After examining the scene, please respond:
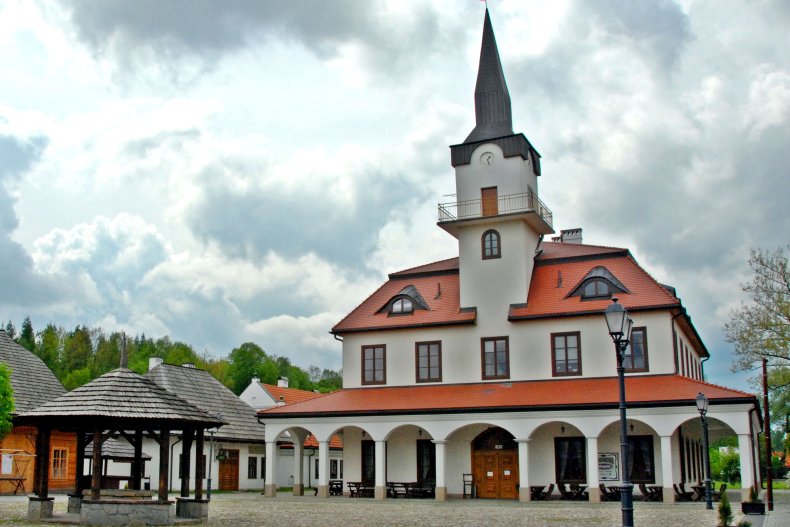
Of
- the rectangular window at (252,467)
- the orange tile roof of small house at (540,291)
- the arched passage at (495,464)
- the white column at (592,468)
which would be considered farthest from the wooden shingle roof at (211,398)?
the white column at (592,468)

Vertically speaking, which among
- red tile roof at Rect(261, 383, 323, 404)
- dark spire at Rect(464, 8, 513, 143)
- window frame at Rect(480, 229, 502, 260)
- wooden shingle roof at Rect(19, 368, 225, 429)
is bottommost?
wooden shingle roof at Rect(19, 368, 225, 429)

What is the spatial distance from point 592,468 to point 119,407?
16083 mm

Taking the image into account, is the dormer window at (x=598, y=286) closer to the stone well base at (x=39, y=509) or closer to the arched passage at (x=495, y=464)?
the arched passage at (x=495, y=464)

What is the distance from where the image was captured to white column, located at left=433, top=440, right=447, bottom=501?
1175 inches

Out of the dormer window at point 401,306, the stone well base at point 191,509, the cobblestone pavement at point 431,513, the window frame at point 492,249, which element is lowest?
the cobblestone pavement at point 431,513

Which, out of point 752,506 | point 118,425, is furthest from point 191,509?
point 752,506

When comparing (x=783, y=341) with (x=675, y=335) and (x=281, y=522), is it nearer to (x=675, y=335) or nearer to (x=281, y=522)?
(x=675, y=335)

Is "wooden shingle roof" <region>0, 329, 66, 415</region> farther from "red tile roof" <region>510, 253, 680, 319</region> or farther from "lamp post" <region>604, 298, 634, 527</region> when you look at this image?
"lamp post" <region>604, 298, 634, 527</region>

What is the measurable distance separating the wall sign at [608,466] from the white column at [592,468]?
1456 mm

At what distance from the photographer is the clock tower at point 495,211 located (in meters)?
33.3

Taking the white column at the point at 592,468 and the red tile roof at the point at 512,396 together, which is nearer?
the red tile roof at the point at 512,396

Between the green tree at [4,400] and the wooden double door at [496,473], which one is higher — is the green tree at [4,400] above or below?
above

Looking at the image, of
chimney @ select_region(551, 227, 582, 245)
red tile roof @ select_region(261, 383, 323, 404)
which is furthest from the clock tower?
red tile roof @ select_region(261, 383, 323, 404)

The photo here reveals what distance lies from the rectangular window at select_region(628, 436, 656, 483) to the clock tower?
6761 mm
